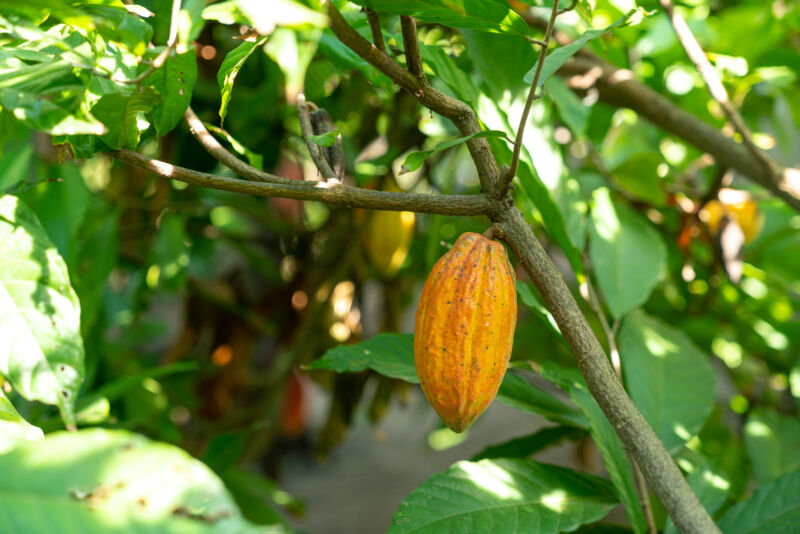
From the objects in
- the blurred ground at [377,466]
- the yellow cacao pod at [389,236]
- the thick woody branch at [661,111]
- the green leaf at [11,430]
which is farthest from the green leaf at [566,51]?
the blurred ground at [377,466]

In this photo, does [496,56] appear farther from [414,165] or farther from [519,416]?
[519,416]

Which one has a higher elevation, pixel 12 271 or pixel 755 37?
pixel 755 37

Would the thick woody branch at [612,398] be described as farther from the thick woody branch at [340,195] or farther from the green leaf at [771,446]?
the green leaf at [771,446]

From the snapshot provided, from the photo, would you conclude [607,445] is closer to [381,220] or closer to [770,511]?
[770,511]

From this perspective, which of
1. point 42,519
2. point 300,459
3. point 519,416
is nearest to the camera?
point 42,519

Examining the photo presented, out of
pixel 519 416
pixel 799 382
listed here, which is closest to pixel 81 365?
pixel 799 382

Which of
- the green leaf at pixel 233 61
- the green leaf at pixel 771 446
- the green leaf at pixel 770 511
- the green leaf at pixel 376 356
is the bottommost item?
the green leaf at pixel 771 446

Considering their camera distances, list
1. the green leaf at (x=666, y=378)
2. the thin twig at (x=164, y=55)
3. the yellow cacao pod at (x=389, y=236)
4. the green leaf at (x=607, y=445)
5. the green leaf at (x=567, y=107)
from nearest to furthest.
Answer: the thin twig at (x=164, y=55) → the green leaf at (x=607, y=445) → the green leaf at (x=666, y=378) → the green leaf at (x=567, y=107) → the yellow cacao pod at (x=389, y=236)

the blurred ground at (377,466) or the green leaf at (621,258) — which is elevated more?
the green leaf at (621,258)
